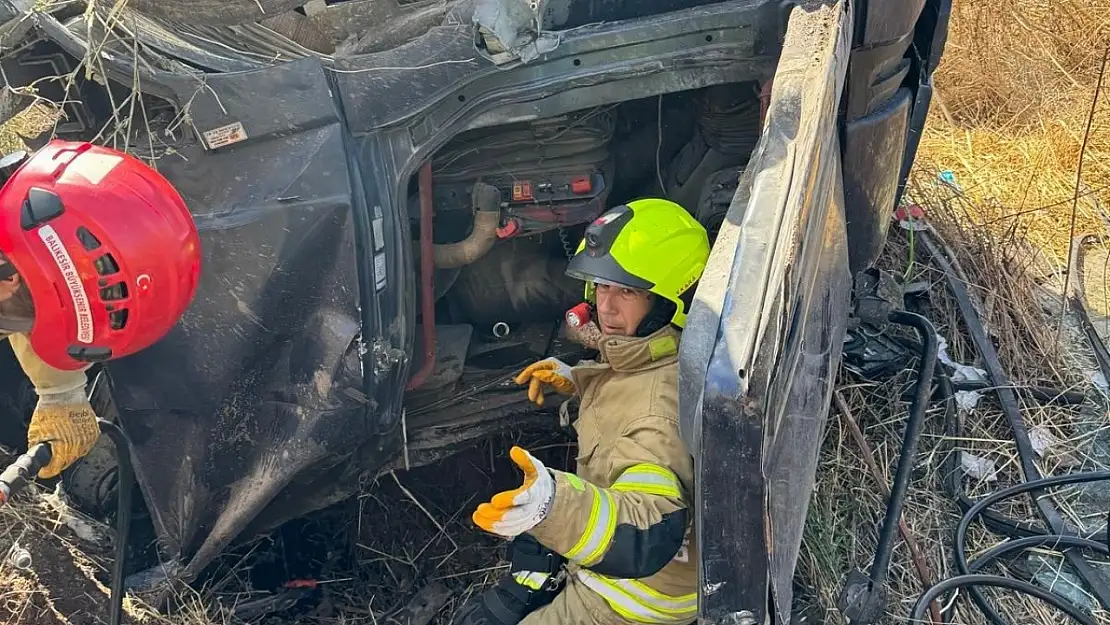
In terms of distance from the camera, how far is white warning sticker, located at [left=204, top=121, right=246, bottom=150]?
8.63 feet

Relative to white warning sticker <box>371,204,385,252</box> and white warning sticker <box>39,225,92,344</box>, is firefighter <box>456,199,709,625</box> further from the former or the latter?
white warning sticker <box>39,225,92,344</box>

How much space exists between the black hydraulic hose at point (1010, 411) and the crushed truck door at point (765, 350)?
147 centimetres

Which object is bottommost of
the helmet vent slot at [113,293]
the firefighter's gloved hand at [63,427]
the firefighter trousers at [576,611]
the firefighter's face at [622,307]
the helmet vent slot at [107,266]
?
the firefighter trousers at [576,611]

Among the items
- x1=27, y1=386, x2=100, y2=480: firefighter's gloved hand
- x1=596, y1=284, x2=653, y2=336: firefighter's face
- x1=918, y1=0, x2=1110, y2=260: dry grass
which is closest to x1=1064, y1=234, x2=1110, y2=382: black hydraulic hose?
x1=918, y1=0, x2=1110, y2=260: dry grass

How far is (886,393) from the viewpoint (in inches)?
156

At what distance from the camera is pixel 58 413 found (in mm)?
3014

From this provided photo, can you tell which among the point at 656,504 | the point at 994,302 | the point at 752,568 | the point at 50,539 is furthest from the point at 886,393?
the point at 50,539

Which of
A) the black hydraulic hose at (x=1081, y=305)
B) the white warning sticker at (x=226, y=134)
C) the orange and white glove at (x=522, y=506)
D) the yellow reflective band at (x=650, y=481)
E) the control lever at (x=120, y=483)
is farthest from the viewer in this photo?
the black hydraulic hose at (x=1081, y=305)

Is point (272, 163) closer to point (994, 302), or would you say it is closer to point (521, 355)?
point (521, 355)

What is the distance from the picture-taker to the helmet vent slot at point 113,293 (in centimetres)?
250

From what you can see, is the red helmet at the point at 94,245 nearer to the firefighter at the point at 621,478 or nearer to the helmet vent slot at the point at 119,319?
the helmet vent slot at the point at 119,319

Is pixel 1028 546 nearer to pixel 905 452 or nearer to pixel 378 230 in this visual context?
pixel 905 452

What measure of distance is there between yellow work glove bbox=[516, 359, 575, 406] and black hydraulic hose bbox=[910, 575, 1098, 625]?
1282 mm

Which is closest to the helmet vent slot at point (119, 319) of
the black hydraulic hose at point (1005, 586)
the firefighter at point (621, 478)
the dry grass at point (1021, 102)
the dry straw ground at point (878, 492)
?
the dry straw ground at point (878, 492)
